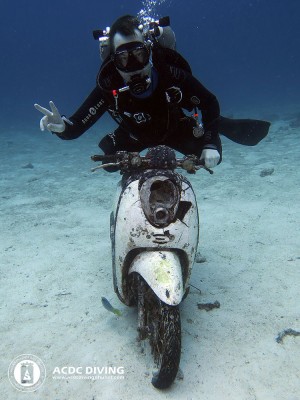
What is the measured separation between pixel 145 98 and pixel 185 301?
2.18 m

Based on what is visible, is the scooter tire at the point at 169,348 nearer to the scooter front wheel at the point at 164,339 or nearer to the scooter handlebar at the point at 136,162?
the scooter front wheel at the point at 164,339

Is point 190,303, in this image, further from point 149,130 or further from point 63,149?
point 63,149

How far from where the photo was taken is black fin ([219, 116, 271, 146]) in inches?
178

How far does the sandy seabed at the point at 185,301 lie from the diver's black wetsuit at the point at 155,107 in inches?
63.6

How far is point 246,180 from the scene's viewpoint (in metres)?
7.18

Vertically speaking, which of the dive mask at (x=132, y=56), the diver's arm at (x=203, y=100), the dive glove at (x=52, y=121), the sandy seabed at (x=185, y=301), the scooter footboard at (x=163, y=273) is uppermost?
the dive mask at (x=132, y=56)

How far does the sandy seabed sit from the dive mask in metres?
2.35

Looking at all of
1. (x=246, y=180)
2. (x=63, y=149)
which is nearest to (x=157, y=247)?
(x=246, y=180)

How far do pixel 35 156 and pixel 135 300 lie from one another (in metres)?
11.1

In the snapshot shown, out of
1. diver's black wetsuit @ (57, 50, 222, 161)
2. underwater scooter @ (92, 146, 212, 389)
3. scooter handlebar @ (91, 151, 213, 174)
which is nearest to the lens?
underwater scooter @ (92, 146, 212, 389)

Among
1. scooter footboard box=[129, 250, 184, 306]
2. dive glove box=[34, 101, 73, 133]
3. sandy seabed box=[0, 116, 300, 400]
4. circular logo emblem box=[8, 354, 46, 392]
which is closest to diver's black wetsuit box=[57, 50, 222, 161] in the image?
dive glove box=[34, 101, 73, 133]

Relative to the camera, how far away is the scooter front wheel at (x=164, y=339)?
2125 mm

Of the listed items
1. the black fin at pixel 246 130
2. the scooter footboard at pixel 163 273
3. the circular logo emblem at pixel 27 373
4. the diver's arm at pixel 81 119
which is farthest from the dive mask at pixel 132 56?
the circular logo emblem at pixel 27 373

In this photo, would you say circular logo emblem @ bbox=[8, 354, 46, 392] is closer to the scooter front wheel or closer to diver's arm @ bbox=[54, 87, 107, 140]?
the scooter front wheel
